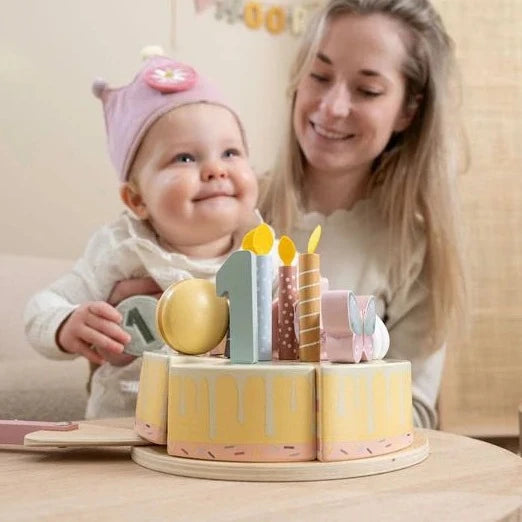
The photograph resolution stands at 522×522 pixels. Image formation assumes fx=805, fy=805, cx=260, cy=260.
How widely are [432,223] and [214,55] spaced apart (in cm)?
69

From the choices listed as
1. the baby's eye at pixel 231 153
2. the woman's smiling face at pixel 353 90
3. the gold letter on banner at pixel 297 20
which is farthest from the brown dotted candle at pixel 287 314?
the gold letter on banner at pixel 297 20

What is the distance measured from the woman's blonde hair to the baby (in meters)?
0.41

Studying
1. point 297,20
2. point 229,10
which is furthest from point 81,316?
point 297,20

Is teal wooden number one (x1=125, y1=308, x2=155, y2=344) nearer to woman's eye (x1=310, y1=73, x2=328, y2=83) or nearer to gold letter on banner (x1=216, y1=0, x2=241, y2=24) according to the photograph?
woman's eye (x1=310, y1=73, x2=328, y2=83)

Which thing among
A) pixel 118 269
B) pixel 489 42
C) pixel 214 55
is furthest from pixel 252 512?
pixel 489 42

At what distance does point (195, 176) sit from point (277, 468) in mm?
591

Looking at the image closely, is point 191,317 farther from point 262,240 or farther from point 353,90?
point 353,90

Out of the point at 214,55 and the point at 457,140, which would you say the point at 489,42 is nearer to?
the point at 457,140

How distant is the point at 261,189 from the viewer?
1688 mm

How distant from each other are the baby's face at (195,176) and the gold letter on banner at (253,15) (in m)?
0.81

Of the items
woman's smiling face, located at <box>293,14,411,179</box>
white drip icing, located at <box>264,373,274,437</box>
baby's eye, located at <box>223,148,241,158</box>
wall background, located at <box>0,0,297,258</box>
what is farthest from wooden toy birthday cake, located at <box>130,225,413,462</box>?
wall background, located at <box>0,0,297,258</box>

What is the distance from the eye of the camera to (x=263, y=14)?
1.97 metres

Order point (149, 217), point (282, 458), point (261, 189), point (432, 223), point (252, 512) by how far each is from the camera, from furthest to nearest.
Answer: point (261, 189) < point (432, 223) < point (149, 217) < point (282, 458) < point (252, 512)

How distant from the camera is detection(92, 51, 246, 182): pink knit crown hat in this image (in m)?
1.17
